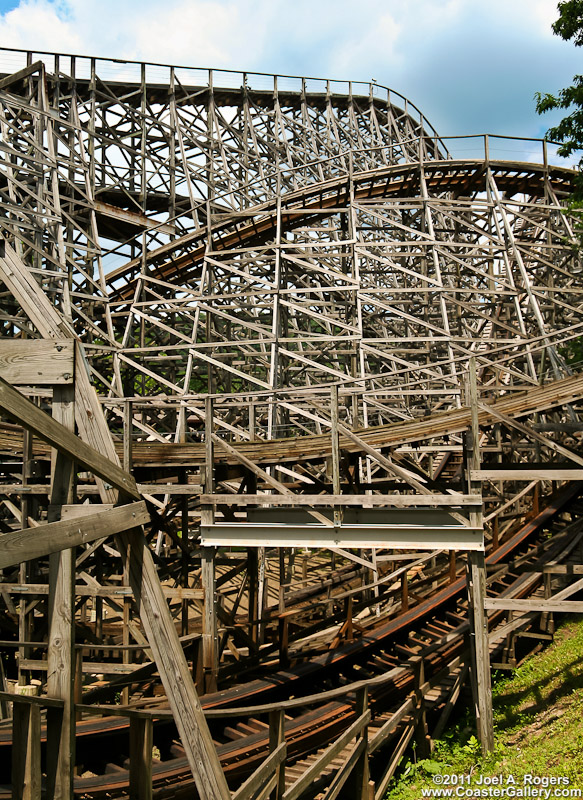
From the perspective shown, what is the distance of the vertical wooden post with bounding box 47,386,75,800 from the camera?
2443mm

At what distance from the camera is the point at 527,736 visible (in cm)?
680

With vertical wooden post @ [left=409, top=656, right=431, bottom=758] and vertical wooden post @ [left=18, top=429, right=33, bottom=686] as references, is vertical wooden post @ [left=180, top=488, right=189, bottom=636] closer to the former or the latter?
vertical wooden post @ [left=18, top=429, right=33, bottom=686]

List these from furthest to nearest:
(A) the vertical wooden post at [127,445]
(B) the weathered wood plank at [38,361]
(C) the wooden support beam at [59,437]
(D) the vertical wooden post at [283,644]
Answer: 1. (D) the vertical wooden post at [283,644]
2. (A) the vertical wooden post at [127,445]
3. (B) the weathered wood plank at [38,361]
4. (C) the wooden support beam at [59,437]

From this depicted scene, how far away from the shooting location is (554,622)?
9641 millimetres

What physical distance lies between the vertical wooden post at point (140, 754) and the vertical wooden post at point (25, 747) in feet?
3.05

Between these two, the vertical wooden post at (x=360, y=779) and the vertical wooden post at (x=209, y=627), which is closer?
the vertical wooden post at (x=360, y=779)

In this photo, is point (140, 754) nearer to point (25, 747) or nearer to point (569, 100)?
point (25, 747)

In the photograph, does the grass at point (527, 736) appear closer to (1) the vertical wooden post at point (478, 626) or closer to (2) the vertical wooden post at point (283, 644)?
(1) the vertical wooden post at point (478, 626)

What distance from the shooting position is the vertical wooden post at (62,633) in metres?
2.44

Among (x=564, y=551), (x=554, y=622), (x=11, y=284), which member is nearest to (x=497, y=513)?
(x=564, y=551)

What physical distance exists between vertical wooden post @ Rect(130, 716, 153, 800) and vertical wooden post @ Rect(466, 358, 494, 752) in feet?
13.2

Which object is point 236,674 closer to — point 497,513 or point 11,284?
point 497,513

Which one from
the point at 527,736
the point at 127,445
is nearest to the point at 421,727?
the point at 527,736

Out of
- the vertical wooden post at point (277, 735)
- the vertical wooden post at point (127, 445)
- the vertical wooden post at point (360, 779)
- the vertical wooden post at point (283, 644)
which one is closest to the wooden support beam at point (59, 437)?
the vertical wooden post at point (277, 735)
